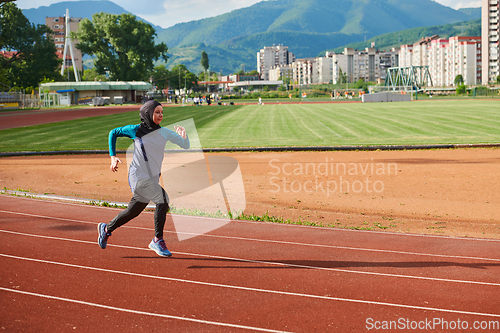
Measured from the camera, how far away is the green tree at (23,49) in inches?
3022

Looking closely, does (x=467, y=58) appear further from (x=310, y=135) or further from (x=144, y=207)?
(x=144, y=207)

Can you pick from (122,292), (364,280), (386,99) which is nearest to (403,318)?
(364,280)

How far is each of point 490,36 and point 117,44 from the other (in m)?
117

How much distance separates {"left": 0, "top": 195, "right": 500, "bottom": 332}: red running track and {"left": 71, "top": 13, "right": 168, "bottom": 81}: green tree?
88669mm

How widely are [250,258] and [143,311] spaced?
198cm

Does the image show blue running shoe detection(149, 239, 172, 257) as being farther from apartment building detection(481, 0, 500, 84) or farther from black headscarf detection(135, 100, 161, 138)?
apartment building detection(481, 0, 500, 84)

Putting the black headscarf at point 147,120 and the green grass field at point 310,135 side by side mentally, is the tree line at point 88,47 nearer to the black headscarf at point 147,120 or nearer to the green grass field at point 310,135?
the green grass field at point 310,135

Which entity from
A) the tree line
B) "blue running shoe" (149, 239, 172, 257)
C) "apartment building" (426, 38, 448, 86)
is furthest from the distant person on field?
"apartment building" (426, 38, 448, 86)

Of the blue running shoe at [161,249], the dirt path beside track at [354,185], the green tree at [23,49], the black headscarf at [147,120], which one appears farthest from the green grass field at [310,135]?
the green tree at [23,49]

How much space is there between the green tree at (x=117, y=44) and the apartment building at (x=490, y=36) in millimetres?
103242

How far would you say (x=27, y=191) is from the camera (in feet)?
34.1

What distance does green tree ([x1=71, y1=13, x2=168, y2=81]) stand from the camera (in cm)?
8912

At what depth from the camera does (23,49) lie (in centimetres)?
7888

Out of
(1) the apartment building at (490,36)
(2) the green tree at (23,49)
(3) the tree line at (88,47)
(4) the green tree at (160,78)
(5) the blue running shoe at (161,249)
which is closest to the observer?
(5) the blue running shoe at (161,249)
